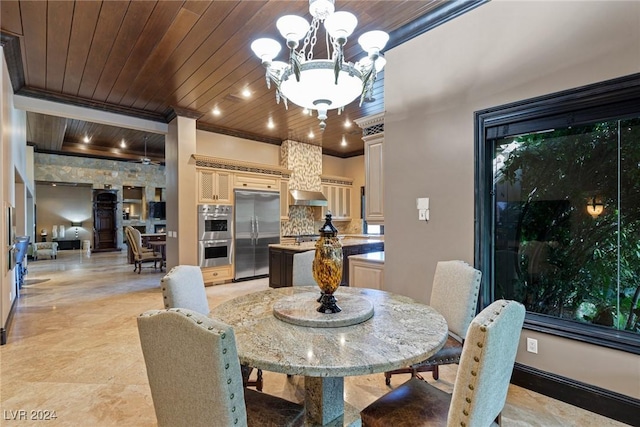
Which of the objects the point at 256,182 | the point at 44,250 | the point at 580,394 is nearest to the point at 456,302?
the point at 580,394

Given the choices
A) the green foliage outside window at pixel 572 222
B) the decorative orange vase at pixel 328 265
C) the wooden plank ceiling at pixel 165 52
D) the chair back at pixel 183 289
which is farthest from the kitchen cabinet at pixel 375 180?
the chair back at pixel 183 289

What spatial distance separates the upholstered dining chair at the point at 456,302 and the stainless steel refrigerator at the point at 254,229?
4.65m

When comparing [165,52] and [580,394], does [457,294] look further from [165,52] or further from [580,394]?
[165,52]

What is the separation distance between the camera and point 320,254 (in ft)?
5.31

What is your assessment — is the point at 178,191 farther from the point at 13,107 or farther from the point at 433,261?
the point at 433,261

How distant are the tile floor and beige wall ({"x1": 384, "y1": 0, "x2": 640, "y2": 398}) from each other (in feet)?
1.42

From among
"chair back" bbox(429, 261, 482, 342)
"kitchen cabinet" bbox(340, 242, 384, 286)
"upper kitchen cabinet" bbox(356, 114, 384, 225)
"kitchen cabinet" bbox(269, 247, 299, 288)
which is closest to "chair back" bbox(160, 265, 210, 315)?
"chair back" bbox(429, 261, 482, 342)

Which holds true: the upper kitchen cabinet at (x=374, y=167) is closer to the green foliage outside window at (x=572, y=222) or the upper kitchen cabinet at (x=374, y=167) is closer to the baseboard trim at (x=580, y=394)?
the green foliage outside window at (x=572, y=222)

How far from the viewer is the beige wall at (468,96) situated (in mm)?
1951

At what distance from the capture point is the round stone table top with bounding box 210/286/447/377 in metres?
1.13

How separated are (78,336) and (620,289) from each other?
4885mm

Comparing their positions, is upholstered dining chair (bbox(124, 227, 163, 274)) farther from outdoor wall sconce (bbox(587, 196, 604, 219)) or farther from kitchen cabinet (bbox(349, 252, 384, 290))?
outdoor wall sconce (bbox(587, 196, 604, 219))

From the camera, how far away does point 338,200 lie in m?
8.41

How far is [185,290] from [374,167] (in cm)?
237
